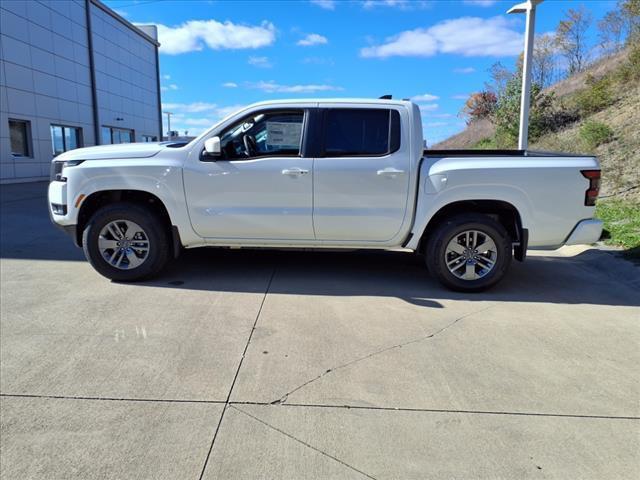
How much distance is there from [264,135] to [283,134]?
21 centimetres

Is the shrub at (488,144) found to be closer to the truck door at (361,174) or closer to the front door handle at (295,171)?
the truck door at (361,174)

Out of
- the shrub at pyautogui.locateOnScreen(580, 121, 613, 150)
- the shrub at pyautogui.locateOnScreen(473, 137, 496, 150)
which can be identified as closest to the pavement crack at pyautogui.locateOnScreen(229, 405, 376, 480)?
the shrub at pyautogui.locateOnScreen(580, 121, 613, 150)

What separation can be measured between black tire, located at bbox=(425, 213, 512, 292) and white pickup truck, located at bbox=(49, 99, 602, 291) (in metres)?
0.01

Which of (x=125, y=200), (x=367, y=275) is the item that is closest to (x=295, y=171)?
(x=367, y=275)

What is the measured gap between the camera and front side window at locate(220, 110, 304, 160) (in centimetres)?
522

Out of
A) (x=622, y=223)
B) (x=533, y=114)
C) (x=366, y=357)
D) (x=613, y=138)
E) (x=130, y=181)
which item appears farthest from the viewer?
(x=533, y=114)

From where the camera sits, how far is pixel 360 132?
5.20 metres

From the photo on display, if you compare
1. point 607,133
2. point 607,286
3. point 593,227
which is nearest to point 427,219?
point 593,227

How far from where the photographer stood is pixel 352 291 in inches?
206

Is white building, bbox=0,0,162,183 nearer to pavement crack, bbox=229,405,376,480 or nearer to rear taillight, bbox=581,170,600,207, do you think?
pavement crack, bbox=229,405,376,480

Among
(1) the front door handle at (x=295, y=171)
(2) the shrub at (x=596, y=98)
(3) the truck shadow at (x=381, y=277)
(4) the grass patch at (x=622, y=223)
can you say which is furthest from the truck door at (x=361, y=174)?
(2) the shrub at (x=596, y=98)

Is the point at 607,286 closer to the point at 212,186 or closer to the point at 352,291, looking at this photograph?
the point at 352,291

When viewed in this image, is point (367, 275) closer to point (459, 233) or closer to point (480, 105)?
point (459, 233)

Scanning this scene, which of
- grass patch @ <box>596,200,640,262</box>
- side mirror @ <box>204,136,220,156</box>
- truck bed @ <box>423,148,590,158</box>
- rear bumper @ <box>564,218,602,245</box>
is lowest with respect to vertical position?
grass patch @ <box>596,200,640,262</box>
